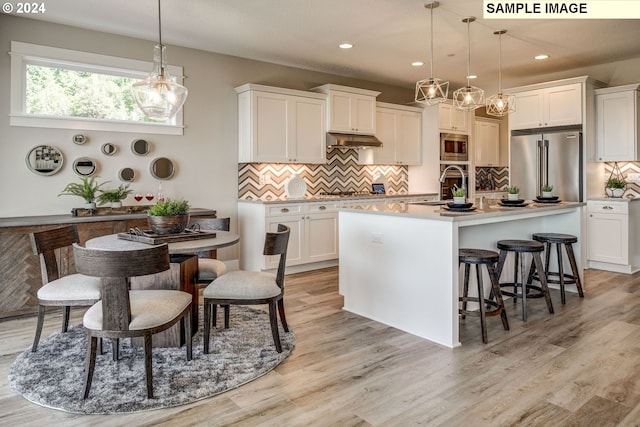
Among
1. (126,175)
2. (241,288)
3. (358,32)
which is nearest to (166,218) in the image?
(241,288)

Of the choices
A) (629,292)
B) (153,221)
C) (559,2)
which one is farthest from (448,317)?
(559,2)

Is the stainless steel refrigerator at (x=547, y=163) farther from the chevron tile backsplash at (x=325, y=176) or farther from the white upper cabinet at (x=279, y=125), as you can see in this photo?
the white upper cabinet at (x=279, y=125)

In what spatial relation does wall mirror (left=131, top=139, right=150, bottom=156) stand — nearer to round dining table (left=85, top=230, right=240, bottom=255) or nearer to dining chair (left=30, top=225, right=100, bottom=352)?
dining chair (left=30, top=225, right=100, bottom=352)

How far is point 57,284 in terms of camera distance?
9.39 feet

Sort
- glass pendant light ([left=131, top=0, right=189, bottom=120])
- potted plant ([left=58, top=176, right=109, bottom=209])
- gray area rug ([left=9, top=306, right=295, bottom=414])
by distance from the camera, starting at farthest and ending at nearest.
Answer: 1. potted plant ([left=58, top=176, right=109, bottom=209])
2. glass pendant light ([left=131, top=0, right=189, bottom=120])
3. gray area rug ([left=9, top=306, right=295, bottom=414])

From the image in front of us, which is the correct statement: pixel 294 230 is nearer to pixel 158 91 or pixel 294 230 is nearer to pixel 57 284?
pixel 158 91

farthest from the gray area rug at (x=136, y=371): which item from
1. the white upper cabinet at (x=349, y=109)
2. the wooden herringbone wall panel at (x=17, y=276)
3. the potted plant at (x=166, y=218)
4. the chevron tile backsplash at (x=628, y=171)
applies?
the chevron tile backsplash at (x=628, y=171)

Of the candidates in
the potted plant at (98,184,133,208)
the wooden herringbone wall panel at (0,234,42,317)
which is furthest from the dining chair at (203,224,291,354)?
the potted plant at (98,184,133,208)

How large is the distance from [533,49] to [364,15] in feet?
8.03

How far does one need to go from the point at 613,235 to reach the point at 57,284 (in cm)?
583

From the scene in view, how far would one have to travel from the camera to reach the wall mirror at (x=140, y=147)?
4.75 meters

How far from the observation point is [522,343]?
3.11 m

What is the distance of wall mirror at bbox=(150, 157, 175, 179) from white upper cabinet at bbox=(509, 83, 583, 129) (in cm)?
474

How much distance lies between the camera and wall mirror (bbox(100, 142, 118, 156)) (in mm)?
4566
